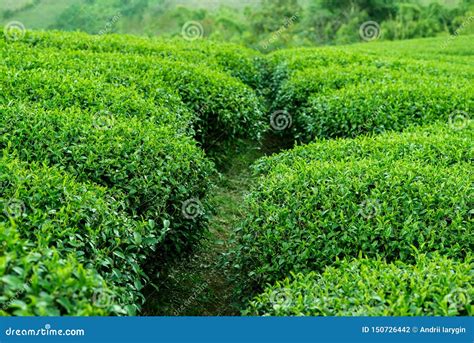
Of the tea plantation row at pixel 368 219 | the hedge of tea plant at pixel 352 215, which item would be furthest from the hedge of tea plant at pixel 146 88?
the hedge of tea plant at pixel 352 215

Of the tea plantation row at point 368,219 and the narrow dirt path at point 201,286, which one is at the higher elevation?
the tea plantation row at point 368,219

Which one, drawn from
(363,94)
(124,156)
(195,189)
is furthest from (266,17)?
(124,156)

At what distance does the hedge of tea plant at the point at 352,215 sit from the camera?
11.5ft

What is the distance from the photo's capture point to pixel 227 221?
6297 mm

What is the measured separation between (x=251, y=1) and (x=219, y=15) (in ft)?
11.4

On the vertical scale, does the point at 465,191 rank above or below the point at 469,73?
below

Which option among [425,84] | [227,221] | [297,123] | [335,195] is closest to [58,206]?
[335,195]

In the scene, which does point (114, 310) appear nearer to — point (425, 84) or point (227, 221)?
point (227, 221)

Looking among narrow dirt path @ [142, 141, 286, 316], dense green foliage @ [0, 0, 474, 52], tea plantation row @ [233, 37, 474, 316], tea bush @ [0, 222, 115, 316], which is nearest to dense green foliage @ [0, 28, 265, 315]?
tea bush @ [0, 222, 115, 316]

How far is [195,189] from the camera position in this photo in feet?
15.0

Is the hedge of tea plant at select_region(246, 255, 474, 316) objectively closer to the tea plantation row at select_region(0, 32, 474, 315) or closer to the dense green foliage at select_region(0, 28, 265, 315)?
the tea plantation row at select_region(0, 32, 474, 315)

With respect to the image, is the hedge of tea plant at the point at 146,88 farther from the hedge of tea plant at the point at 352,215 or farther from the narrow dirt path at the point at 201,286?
the hedge of tea plant at the point at 352,215

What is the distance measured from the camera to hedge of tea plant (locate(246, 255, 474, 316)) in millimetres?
2631

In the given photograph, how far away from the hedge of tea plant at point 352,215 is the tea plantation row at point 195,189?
0.01 m
